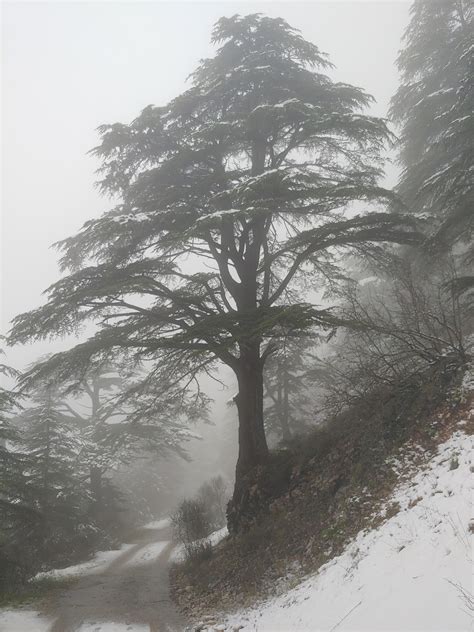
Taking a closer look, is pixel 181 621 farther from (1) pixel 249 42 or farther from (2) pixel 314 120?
(1) pixel 249 42

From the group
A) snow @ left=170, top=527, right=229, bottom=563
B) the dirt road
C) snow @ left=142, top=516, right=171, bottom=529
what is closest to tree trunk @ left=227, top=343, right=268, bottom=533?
the dirt road

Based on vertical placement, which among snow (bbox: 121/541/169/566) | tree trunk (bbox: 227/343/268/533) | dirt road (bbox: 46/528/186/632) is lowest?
snow (bbox: 121/541/169/566)

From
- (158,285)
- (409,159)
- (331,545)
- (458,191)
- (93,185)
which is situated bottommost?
(331,545)

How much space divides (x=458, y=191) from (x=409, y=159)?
23.3 ft

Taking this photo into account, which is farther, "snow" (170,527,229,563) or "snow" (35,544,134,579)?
"snow" (35,544,134,579)

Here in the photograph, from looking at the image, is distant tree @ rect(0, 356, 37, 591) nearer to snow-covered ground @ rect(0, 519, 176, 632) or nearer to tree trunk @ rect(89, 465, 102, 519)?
snow-covered ground @ rect(0, 519, 176, 632)

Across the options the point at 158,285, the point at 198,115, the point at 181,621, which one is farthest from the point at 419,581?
the point at 198,115

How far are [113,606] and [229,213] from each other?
971 centimetres

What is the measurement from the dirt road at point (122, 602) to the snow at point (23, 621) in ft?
0.82

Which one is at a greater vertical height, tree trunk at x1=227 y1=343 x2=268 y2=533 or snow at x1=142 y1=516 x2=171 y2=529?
tree trunk at x1=227 y1=343 x2=268 y2=533

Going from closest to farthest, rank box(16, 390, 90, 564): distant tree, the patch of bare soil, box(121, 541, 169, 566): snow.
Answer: the patch of bare soil < box(16, 390, 90, 564): distant tree < box(121, 541, 169, 566): snow

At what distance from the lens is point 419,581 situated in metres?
3.80

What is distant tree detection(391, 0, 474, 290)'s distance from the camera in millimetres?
9016

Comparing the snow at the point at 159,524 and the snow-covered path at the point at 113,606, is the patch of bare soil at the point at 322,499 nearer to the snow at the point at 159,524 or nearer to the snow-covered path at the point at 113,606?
the snow-covered path at the point at 113,606
